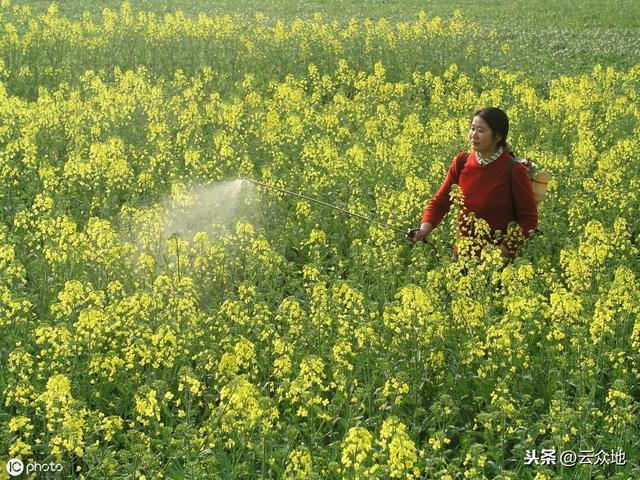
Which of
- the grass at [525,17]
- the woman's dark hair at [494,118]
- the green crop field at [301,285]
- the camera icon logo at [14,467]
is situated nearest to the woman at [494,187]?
the woman's dark hair at [494,118]

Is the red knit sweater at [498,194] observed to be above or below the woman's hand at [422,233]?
above

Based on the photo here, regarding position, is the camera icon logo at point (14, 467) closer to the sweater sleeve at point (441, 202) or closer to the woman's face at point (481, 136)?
the sweater sleeve at point (441, 202)

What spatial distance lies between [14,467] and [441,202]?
3.96m

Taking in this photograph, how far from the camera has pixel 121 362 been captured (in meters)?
6.15

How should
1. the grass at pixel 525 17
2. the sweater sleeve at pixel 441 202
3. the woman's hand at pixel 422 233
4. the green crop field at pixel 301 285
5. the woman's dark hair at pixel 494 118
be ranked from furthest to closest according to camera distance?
the grass at pixel 525 17 < the sweater sleeve at pixel 441 202 < the woman's hand at pixel 422 233 < the woman's dark hair at pixel 494 118 < the green crop field at pixel 301 285

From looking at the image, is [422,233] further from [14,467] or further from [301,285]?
[14,467]

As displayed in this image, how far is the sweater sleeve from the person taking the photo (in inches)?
311

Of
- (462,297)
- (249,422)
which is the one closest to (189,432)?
(249,422)

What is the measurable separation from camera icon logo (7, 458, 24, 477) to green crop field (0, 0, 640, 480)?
0.06 ft

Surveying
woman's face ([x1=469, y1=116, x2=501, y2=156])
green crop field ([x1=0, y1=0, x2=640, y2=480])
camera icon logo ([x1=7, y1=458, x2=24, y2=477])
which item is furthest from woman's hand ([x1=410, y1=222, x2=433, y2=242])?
camera icon logo ([x1=7, y1=458, x2=24, y2=477])

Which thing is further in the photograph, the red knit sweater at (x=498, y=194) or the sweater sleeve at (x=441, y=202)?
the sweater sleeve at (x=441, y=202)

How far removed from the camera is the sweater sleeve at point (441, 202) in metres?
7.90

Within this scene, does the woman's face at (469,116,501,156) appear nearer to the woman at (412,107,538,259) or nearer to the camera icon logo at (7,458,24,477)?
the woman at (412,107,538,259)

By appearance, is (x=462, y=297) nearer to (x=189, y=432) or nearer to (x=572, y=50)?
(x=189, y=432)
